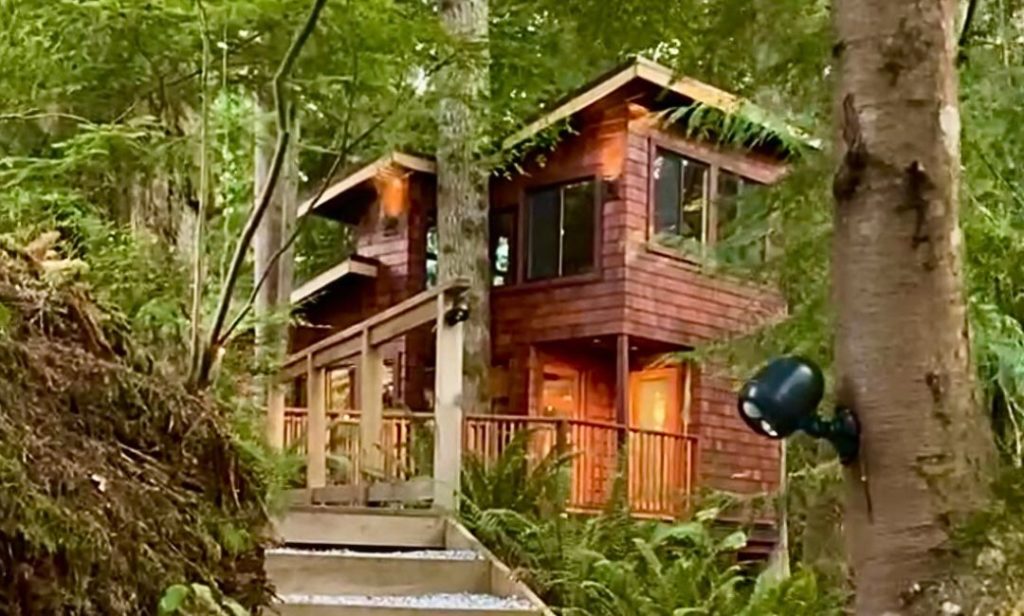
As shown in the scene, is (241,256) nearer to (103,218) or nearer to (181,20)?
(181,20)

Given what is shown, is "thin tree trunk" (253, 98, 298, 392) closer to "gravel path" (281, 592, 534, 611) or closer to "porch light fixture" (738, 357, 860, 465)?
"gravel path" (281, 592, 534, 611)

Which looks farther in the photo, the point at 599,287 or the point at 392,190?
the point at 392,190

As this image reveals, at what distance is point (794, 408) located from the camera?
5.21ft

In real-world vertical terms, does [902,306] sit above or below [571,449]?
above

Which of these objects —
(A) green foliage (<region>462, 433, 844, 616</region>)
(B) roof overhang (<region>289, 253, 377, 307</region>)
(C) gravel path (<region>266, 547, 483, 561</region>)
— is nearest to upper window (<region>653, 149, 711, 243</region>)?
(B) roof overhang (<region>289, 253, 377, 307</region>)

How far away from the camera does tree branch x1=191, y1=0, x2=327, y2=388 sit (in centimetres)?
332

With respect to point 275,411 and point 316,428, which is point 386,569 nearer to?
point 275,411

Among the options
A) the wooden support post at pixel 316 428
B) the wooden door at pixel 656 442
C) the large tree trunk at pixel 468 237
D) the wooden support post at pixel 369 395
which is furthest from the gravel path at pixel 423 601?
the large tree trunk at pixel 468 237

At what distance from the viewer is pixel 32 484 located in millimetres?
2252

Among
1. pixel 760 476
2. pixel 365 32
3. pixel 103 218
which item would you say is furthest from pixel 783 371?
pixel 760 476

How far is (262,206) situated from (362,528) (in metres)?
2.13

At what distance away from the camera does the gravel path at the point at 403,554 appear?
15.9 ft

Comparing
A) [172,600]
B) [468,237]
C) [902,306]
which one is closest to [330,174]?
[172,600]

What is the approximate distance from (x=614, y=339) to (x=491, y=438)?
2737 mm
